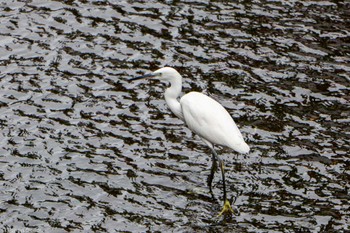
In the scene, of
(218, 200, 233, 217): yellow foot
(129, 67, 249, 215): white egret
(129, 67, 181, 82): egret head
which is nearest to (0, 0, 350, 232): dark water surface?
(218, 200, 233, 217): yellow foot

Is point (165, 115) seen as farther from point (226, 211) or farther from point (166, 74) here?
point (226, 211)

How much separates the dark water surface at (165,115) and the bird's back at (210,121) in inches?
34.1

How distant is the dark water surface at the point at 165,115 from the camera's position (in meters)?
13.1

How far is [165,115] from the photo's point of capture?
1630cm

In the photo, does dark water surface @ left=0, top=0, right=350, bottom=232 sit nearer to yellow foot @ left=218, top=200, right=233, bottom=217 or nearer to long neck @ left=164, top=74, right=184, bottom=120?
yellow foot @ left=218, top=200, right=233, bottom=217

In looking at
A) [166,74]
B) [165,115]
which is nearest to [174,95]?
[166,74]

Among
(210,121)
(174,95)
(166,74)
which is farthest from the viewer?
(174,95)

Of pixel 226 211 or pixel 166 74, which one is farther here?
pixel 166 74

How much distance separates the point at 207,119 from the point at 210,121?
67 millimetres

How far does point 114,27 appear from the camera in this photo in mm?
19359

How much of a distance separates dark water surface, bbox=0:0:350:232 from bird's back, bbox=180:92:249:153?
2.84ft

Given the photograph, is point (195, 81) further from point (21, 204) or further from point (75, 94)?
point (21, 204)

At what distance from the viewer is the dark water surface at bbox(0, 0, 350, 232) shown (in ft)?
42.9

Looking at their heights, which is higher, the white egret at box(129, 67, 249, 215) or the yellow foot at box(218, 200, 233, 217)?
the white egret at box(129, 67, 249, 215)
